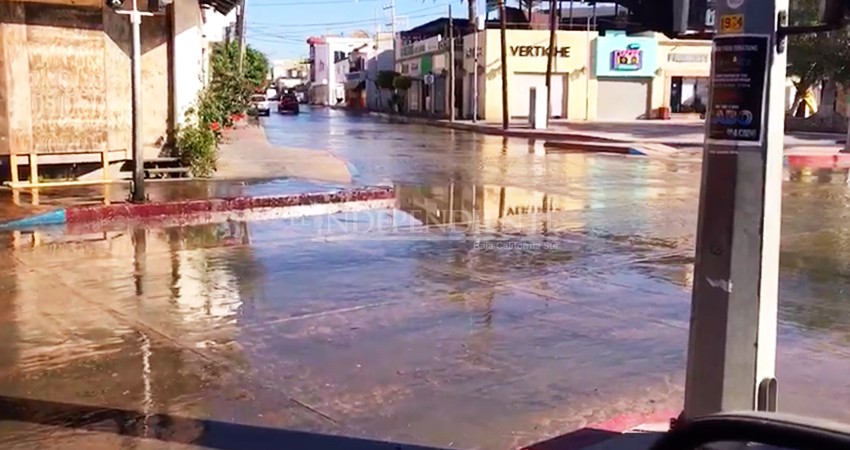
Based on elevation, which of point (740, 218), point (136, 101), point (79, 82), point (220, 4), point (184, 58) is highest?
point (220, 4)

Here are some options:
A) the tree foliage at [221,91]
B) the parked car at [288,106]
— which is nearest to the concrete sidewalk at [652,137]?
the tree foliage at [221,91]

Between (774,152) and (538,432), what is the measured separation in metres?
2.07

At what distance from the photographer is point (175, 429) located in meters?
5.00

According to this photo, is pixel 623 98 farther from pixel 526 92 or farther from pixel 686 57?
pixel 526 92

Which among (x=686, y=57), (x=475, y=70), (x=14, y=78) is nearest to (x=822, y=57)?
(x=686, y=57)

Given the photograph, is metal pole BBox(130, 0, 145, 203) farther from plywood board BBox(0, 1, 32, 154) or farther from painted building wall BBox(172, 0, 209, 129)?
painted building wall BBox(172, 0, 209, 129)

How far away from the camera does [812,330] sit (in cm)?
728

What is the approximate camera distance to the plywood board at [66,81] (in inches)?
590

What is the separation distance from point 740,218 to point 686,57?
55419mm

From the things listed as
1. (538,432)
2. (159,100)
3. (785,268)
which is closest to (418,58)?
(159,100)

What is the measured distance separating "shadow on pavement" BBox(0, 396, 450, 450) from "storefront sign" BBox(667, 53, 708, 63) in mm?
54851

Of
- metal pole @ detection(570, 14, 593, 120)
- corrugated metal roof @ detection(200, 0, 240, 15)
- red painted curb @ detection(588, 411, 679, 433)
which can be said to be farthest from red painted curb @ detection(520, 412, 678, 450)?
metal pole @ detection(570, 14, 593, 120)

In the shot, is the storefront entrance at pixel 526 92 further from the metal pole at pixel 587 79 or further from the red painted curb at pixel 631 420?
the red painted curb at pixel 631 420

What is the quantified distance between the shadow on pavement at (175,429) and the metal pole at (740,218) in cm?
159
